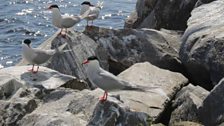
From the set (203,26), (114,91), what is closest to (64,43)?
(203,26)

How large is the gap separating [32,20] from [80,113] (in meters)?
15.1

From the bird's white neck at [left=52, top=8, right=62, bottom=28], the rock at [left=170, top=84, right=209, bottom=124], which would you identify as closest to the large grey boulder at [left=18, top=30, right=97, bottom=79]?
the bird's white neck at [left=52, top=8, right=62, bottom=28]

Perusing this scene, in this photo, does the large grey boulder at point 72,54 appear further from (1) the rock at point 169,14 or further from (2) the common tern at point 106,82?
(1) the rock at point 169,14

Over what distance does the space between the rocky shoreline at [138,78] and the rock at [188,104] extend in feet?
0.06

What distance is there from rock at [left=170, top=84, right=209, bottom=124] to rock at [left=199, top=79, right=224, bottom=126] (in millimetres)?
181

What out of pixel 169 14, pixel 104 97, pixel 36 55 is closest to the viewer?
pixel 104 97

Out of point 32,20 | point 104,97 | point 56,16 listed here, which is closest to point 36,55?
point 56,16

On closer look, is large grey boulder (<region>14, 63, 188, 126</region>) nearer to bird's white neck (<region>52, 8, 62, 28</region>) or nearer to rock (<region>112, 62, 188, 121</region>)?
rock (<region>112, 62, 188, 121</region>)

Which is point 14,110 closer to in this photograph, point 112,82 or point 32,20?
point 112,82

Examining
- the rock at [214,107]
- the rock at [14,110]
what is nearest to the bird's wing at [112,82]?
the rock at [14,110]

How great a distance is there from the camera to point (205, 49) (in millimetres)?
12914

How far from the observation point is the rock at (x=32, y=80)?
38.7 feet

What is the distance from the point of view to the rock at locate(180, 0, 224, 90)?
499 inches

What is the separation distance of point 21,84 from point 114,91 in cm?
234
